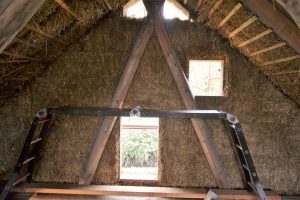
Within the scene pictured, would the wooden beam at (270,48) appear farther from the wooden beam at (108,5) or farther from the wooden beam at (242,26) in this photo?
the wooden beam at (108,5)

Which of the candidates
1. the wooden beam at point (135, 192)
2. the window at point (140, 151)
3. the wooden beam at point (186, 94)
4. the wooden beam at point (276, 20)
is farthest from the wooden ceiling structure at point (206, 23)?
the window at point (140, 151)

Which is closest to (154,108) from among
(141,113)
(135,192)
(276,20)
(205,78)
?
(141,113)

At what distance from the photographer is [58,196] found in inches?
143

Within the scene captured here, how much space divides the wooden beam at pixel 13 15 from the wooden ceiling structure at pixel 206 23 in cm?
81

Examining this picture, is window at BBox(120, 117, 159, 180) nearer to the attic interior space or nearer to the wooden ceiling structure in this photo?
the attic interior space

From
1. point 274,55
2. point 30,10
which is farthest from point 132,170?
point 30,10

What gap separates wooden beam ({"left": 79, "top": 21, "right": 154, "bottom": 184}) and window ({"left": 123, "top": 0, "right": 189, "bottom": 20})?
36 centimetres

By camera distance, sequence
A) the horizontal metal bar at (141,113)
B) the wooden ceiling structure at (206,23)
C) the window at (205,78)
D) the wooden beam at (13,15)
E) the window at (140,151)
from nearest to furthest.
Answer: the wooden beam at (13,15) < the wooden ceiling structure at (206,23) < the horizontal metal bar at (141,113) < the window at (140,151) < the window at (205,78)

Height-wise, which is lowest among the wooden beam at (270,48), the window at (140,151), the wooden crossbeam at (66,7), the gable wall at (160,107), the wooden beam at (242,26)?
the window at (140,151)

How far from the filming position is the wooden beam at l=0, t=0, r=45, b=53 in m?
1.51

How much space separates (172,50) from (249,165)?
72.2 inches

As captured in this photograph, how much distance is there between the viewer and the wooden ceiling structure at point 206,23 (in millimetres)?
2406

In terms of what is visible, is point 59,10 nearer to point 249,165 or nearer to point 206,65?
point 249,165

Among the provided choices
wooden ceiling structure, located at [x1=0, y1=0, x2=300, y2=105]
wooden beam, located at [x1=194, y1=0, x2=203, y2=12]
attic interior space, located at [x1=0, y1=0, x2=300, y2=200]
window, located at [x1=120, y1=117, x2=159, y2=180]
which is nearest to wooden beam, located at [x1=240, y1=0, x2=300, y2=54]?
wooden ceiling structure, located at [x1=0, y1=0, x2=300, y2=105]
